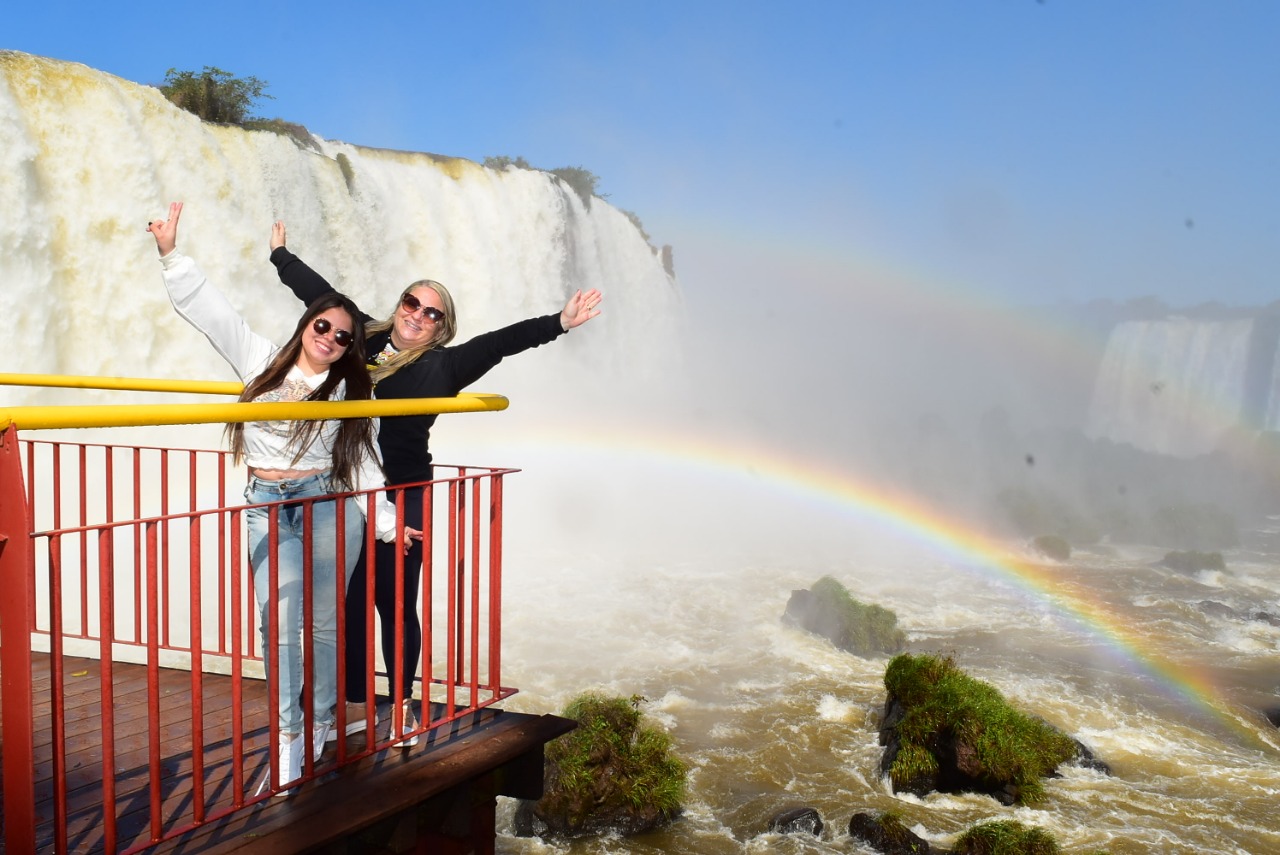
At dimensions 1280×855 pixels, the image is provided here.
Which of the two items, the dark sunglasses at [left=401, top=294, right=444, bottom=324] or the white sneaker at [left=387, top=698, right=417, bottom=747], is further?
the dark sunglasses at [left=401, top=294, right=444, bottom=324]

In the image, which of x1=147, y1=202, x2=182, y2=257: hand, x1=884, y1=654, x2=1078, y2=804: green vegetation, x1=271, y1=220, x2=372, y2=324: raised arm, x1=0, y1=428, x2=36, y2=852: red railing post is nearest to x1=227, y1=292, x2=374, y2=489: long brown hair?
x1=147, y1=202, x2=182, y2=257: hand

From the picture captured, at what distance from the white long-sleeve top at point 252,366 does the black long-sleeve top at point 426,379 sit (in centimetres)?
37

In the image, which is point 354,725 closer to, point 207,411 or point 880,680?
point 207,411

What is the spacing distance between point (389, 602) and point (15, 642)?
177 cm

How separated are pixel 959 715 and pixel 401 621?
340 inches

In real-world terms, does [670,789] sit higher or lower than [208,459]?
lower

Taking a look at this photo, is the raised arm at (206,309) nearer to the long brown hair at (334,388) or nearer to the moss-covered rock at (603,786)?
the long brown hair at (334,388)

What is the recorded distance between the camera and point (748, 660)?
15.1 metres

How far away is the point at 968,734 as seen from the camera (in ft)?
33.8

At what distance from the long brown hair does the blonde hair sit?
28cm

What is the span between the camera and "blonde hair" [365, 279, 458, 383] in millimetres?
3719

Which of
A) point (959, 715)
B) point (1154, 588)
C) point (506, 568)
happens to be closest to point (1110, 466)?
point (1154, 588)

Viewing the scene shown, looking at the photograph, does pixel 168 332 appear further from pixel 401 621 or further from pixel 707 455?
pixel 707 455

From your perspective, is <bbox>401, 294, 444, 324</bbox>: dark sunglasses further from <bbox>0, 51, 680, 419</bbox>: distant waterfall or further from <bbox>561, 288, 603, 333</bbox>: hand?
<bbox>0, 51, 680, 419</bbox>: distant waterfall
